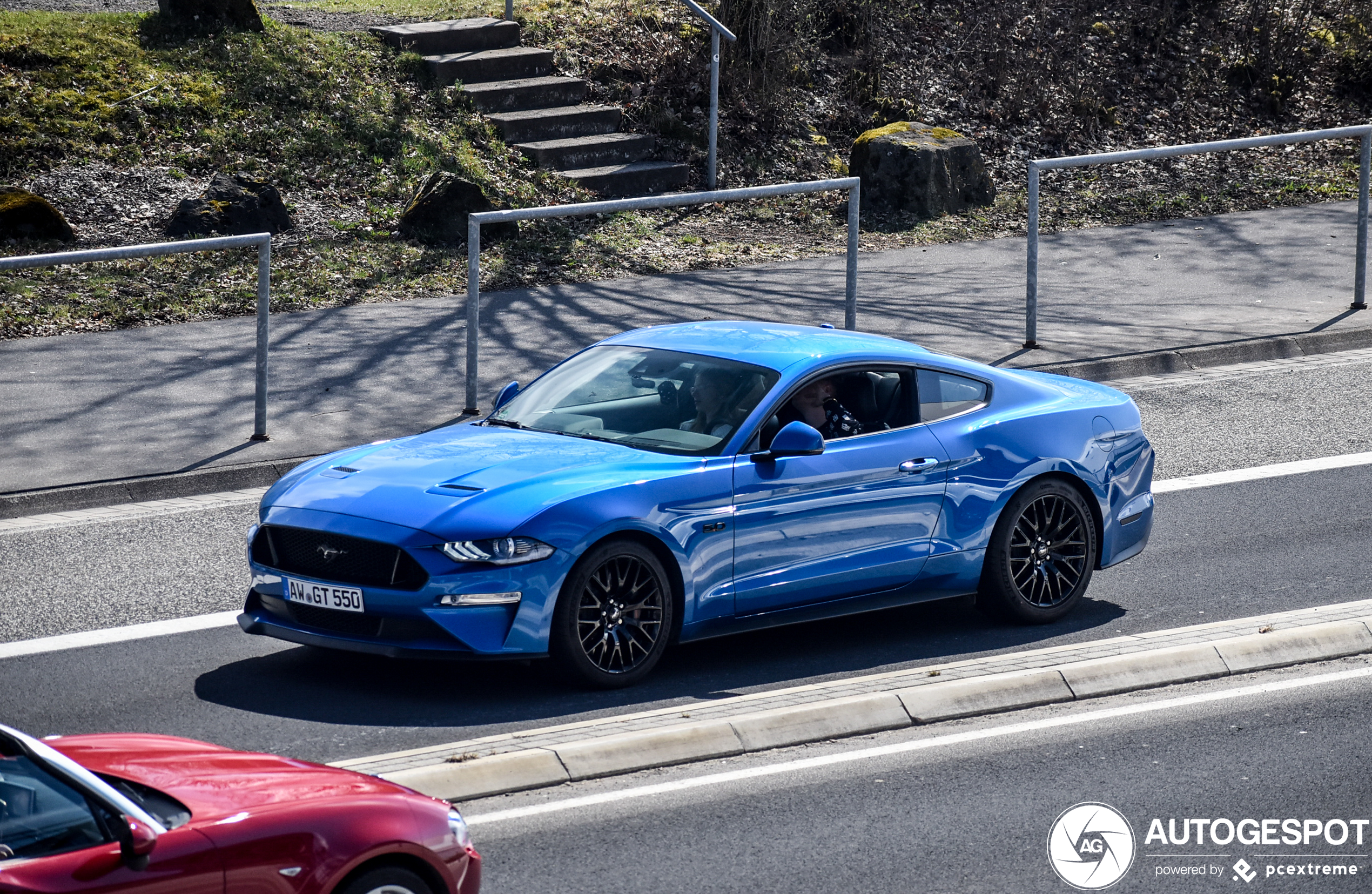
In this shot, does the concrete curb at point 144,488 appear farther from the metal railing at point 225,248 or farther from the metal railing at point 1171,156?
the metal railing at point 1171,156

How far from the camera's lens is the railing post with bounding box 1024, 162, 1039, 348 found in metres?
15.4

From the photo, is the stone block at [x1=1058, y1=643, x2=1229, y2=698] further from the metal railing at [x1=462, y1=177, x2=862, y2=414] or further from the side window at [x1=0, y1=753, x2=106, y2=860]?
the metal railing at [x1=462, y1=177, x2=862, y2=414]

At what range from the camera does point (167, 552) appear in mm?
10414

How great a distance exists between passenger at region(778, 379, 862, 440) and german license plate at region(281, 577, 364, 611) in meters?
2.19

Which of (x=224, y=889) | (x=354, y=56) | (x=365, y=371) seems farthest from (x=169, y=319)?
(x=224, y=889)

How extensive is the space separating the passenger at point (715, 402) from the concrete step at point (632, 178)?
11794 millimetres

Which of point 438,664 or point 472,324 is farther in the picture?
point 472,324

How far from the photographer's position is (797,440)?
819 cm

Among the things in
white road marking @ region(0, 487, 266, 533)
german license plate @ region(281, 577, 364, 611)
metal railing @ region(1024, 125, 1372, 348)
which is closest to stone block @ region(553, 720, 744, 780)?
german license plate @ region(281, 577, 364, 611)

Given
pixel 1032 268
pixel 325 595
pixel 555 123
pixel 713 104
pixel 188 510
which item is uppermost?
pixel 713 104

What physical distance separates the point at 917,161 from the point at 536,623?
13.7m

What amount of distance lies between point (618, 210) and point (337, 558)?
24.3 ft

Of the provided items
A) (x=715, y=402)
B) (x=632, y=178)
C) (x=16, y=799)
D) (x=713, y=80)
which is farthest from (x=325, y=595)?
(x=713, y=80)

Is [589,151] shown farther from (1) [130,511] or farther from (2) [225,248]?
(1) [130,511]
